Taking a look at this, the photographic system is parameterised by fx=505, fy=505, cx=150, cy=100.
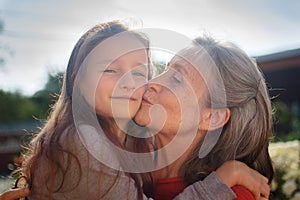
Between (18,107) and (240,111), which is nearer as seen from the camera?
(240,111)

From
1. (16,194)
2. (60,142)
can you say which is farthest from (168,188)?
(16,194)

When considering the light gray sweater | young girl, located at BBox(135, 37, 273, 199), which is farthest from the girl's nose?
the light gray sweater

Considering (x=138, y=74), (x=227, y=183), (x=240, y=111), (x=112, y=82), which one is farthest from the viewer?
(x=138, y=74)

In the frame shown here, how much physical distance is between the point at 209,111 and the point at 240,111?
139 millimetres

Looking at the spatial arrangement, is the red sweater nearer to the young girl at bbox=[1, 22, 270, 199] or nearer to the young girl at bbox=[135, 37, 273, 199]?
the young girl at bbox=[135, 37, 273, 199]

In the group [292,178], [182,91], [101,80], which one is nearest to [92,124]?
[101,80]

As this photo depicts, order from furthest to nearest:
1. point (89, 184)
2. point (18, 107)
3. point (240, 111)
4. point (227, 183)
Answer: point (18, 107) < point (240, 111) < point (227, 183) < point (89, 184)

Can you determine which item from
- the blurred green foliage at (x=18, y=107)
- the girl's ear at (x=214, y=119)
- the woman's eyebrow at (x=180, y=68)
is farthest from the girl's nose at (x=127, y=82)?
the blurred green foliage at (x=18, y=107)

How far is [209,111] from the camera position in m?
2.23

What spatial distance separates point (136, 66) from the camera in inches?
98.6

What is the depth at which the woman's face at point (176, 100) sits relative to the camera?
7.24 ft

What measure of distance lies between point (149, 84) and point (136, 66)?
0.24 meters

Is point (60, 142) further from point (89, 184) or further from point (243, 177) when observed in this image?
point (243, 177)

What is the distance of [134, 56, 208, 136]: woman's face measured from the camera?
221 cm
